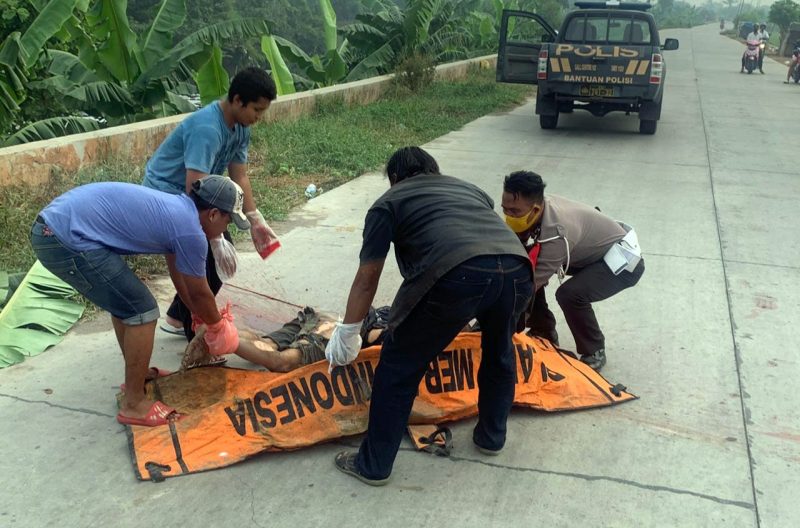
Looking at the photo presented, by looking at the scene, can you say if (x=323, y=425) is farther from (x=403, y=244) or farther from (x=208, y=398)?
(x=403, y=244)

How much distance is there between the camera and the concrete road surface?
3033 millimetres

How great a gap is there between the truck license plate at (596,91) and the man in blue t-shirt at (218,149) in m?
8.10

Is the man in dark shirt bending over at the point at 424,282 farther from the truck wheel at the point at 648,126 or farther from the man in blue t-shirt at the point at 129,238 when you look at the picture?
the truck wheel at the point at 648,126

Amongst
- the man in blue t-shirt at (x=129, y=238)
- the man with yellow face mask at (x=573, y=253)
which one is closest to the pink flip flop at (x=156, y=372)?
the man in blue t-shirt at (x=129, y=238)

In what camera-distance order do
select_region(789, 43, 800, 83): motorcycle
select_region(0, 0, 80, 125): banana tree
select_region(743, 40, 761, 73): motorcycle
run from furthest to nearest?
select_region(743, 40, 761, 73): motorcycle
select_region(789, 43, 800, 83): motorcycle
select_region(0, 0, 80, 125): banana tree

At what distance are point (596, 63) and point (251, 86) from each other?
8384 mm

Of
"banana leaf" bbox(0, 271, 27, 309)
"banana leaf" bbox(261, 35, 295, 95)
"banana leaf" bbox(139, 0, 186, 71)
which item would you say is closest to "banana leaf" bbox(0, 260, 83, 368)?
"banana leaf" bbox(0, 271, 27, 309)

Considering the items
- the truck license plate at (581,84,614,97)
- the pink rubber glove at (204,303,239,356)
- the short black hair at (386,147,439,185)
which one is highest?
the short black hair at (386,147,439,185)

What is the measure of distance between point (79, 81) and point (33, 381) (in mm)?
5958

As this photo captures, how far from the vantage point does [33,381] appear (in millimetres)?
3949

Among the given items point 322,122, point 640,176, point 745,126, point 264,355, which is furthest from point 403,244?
point 745,126

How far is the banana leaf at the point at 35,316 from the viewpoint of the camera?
4.23 metres

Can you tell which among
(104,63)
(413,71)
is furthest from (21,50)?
(413,71)

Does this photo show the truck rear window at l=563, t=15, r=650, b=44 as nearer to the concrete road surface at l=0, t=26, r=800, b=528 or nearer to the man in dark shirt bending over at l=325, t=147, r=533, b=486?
the concrete road surface at l=0, t=26, r=800, b=528
